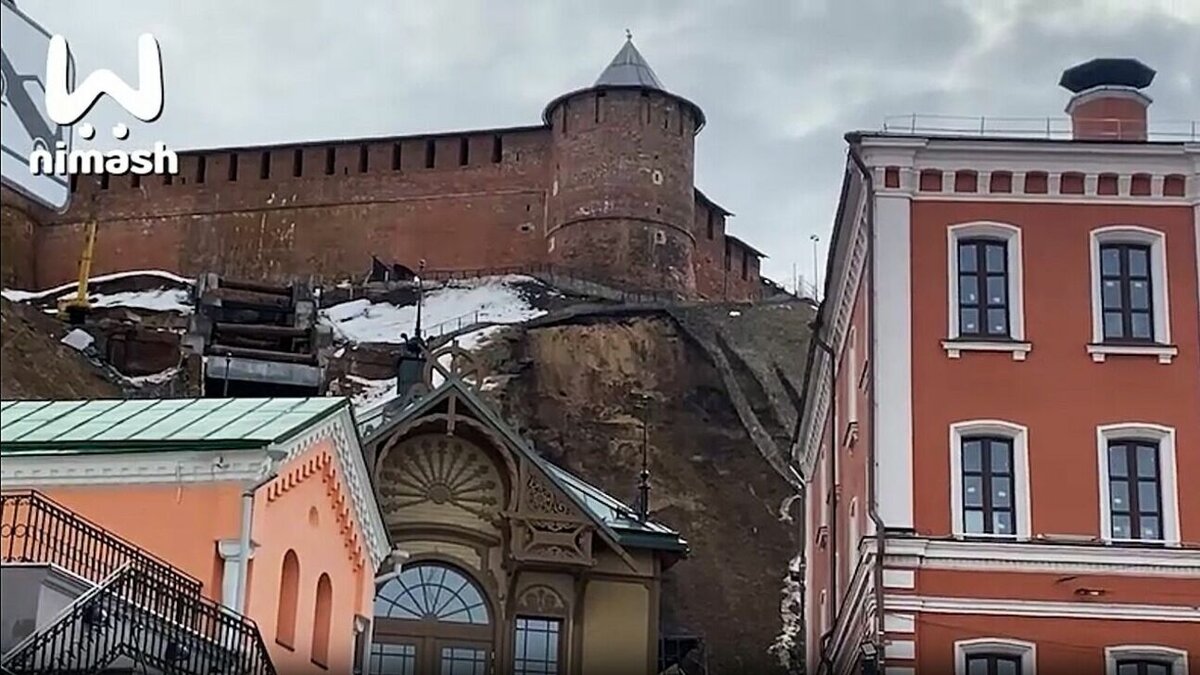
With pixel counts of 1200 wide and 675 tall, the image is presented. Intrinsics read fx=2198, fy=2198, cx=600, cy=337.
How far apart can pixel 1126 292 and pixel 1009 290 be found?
1372 mm

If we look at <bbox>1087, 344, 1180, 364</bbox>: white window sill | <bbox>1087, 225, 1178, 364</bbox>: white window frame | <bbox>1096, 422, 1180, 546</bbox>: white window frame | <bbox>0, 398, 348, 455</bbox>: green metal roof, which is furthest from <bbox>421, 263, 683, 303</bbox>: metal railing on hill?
<bbox>0, 398, 348, 455</bbox>: green metal roof

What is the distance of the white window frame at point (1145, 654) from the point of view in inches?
938

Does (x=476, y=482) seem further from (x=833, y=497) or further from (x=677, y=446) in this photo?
(x=677, y=446)

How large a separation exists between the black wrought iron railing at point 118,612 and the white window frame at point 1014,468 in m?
10.3

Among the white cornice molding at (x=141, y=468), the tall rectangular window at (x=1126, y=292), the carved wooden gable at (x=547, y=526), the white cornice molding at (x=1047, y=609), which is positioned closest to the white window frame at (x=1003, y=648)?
the white cornice molding at (x=1047, y=609)

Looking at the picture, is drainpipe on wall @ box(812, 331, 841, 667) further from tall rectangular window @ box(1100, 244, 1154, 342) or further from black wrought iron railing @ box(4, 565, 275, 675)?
black wrought iron railing @ box(4, 565, 275, 675)

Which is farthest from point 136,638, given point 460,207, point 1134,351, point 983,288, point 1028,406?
point 460,207

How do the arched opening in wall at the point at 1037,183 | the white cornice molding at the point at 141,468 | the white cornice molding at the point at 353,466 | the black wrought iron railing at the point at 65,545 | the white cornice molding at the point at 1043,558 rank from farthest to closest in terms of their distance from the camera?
the arched opening in wall at the point at 1037,183 < the white cornice molding at the point at 1043,558 < the white cornice molding at the point at 353,466 < the white cornice molding at the point at 141,468 < the black wrought iron railing at the point at 65,545

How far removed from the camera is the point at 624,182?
77.4 metres

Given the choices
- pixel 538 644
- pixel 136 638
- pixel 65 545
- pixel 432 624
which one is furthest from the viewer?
pixel 538 644

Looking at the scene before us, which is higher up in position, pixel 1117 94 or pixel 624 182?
pixel 624 182

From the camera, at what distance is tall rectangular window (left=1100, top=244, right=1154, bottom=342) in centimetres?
2519

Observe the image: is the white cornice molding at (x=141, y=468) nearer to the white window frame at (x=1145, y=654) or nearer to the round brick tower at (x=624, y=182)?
the white window frame at (x=1145, y=654)

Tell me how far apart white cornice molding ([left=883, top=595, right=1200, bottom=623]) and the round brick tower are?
53215mm
